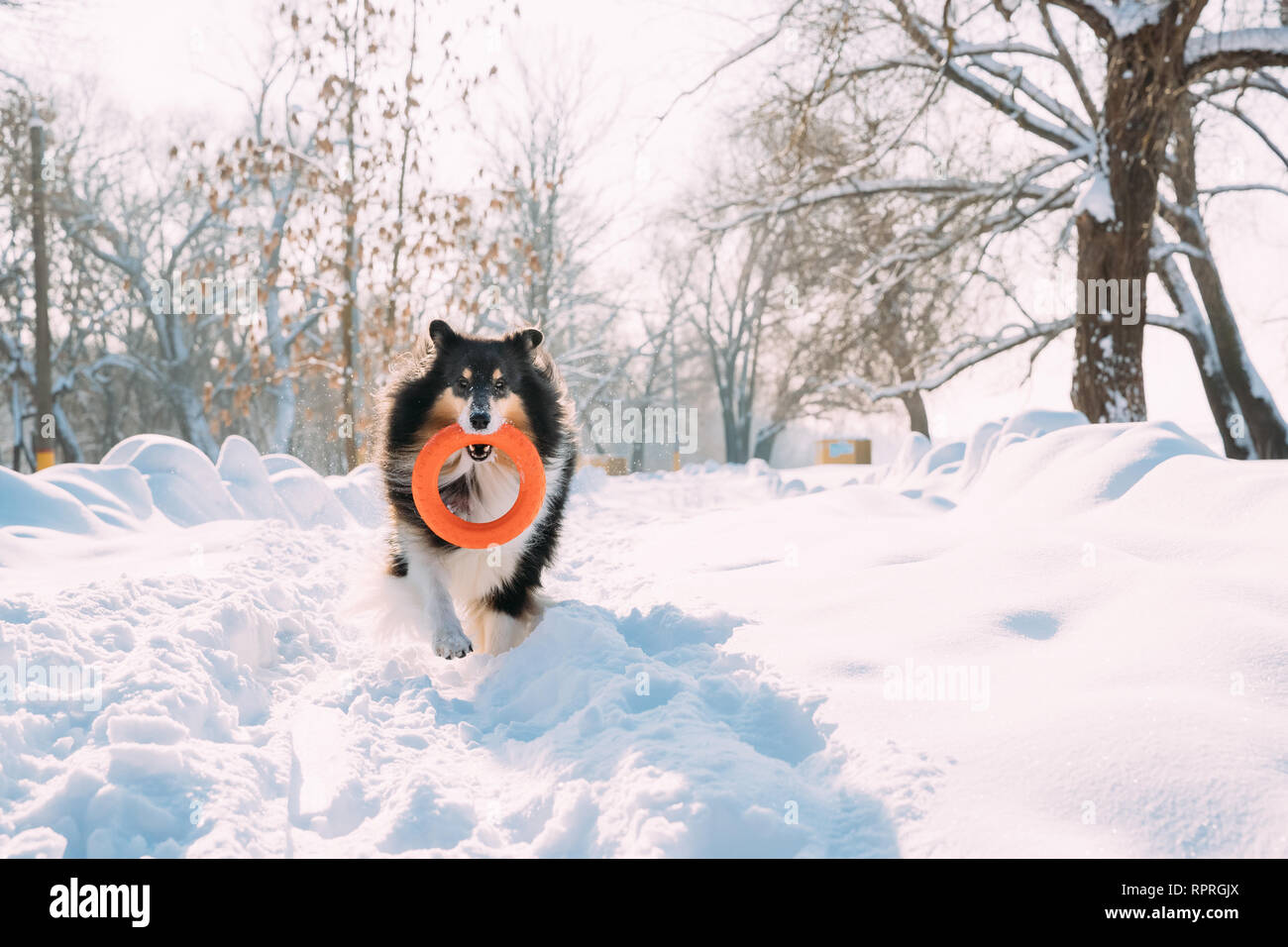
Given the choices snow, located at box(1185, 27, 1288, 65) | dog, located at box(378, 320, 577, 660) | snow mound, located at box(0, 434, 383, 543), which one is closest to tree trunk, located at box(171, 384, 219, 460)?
snow mound, located at box(0, 434, 383, 543)

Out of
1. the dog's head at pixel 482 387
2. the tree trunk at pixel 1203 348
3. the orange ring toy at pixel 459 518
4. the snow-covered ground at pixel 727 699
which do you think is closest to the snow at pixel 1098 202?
the snow-covered ground at pixel 727 699

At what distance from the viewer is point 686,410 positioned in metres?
38.1

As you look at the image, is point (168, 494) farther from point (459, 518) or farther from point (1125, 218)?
point (1125, 218)

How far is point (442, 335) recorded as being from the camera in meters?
4.41

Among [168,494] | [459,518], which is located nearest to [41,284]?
[168,494]

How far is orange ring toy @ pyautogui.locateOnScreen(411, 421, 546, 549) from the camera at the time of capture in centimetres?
413

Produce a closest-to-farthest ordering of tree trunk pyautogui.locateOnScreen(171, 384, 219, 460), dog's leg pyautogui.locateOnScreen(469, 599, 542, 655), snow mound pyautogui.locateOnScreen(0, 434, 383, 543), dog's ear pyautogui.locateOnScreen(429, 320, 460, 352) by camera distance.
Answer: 1. dog's leg pyautogui.locateOnScreen(469, 599, 542, 655)
2. dog's ear pyautogui.locateOnScreen(429, 320, 460, 352)
3. snow mound pyautogui.locateOnScreen(0, 434, 383, 543)
4. tree trunk pyautogui.locateOnScreen(171, 384, 219, 460)

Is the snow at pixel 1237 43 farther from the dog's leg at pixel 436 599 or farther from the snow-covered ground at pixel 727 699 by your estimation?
the dog's leg at pixel 436 599

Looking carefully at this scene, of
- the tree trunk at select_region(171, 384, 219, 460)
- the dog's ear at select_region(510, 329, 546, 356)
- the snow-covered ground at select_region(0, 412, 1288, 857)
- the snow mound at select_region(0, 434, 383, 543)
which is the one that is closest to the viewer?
the snow-covered ground at select_region(0, 412, 1288, 857)

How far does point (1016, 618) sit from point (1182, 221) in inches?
523

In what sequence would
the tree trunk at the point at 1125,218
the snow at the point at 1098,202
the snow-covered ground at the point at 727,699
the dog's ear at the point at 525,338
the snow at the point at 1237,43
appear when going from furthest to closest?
the snow at the point at 1098,202 < the tree trunk at the point at 1125,218 < the snow at the point at 1237,43 < the dog's ear at the point at 525,338 < the snow-covered ground at the point at 727,699

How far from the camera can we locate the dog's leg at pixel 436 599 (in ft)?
12.9

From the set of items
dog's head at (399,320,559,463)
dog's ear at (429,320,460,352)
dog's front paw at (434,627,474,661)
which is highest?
dog's ear at (429,320,460,352)

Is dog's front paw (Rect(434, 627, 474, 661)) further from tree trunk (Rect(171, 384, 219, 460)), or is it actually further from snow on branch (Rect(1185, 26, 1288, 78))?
tree trunk (Rect(171, 384, 219, 460))
